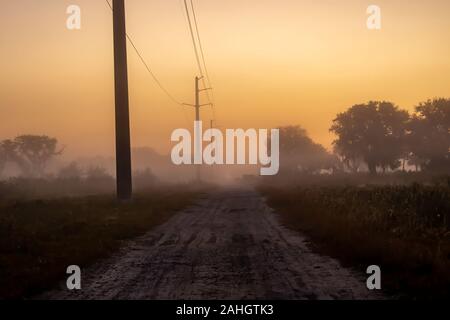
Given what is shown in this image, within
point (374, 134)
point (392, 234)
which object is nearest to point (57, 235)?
point (392, 234)

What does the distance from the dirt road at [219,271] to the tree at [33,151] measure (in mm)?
105429

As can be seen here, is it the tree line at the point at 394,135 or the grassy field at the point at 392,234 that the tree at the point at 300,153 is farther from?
the grassy field at the point at 392,234

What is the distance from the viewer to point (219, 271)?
345 inches

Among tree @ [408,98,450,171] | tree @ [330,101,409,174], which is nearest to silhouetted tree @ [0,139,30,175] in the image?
tree @ [330,101,409,174]

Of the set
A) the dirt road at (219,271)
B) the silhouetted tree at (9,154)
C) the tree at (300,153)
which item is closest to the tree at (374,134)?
the tree at (300,153)

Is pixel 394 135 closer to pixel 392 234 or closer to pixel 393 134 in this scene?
pixel 393 134

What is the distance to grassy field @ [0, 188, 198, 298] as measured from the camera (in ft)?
27.8

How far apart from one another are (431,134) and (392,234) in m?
67.8

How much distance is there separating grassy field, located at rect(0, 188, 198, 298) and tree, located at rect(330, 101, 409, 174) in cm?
5879

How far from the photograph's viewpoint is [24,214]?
731 inches

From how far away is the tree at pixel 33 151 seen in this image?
109875 mm
